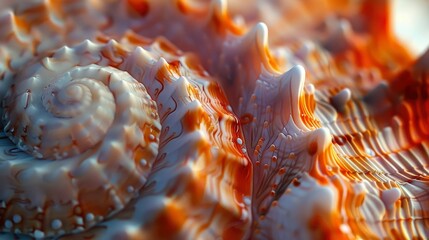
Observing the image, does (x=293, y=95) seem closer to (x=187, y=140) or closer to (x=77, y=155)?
(x=187, y=140)

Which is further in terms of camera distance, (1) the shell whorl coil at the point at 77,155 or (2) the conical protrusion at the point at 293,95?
(2) the conical protrusion at the point at 293,95

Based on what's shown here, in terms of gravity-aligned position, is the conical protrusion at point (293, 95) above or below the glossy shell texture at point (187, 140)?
above

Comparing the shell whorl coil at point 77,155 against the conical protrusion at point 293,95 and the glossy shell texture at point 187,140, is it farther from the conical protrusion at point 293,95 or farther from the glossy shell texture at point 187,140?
the conical protrusion at point 293,95

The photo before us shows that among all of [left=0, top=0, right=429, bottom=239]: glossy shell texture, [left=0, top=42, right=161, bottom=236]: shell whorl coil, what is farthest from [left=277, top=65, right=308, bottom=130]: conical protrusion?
[left=0, top=42, right=161, bottom=236]: shell whorl coil

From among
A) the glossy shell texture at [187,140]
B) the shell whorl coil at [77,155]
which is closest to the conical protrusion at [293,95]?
the glossy shell texture at [187,140]

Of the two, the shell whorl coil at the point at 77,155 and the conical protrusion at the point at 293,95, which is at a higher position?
the conical protrusion at the point at 293,95

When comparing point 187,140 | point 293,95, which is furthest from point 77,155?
point 293,95

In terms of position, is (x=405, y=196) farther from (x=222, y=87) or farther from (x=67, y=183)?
(x=67, y=183)

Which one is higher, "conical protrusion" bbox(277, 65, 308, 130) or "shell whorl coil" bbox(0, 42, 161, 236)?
"conical protrusion" bbox(277, 65, 308, 130)

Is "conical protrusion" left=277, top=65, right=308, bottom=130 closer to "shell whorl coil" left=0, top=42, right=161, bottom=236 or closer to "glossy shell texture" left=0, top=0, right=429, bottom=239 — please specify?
"glossy shell texture" left=0, top=0, right=429, bottom=239

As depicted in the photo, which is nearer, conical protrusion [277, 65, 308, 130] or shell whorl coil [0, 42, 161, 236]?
shell whorl coil [0, 42, 161, 236]
